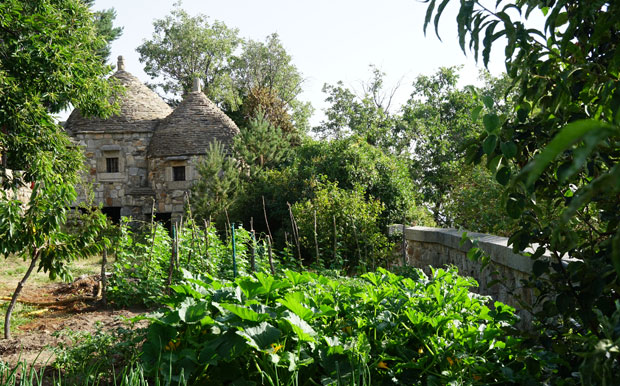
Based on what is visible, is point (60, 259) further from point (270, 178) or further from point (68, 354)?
point (270, 178)

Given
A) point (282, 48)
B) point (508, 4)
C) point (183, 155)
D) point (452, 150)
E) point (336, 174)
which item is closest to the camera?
point (508, 4)

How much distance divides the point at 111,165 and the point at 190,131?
3547 millimetres

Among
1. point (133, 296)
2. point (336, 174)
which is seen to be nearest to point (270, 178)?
point (336, 174)

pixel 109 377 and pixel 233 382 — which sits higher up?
pixel 233 382

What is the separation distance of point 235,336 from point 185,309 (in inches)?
12.6

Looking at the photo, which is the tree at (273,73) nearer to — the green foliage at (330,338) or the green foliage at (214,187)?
the green foliage at (214,187)

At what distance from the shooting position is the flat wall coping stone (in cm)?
385

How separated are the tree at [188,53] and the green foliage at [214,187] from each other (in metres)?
18.0

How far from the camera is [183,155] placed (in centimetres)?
2086

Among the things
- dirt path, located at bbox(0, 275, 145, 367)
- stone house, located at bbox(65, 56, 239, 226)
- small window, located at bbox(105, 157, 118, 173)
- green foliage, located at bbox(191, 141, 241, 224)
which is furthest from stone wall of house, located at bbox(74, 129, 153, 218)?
dirt path, located at bbox(0, 275, 145, 367)

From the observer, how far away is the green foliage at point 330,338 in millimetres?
2701

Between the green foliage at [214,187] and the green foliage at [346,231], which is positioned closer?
the green foliage at [346,231]

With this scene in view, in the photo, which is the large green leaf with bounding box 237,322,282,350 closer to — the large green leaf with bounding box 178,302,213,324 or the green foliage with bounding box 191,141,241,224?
the large green leaf with bounding box 178,302,213,324

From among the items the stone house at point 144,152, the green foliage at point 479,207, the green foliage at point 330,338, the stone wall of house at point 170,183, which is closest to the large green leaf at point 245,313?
the green foliage at point 330,338
